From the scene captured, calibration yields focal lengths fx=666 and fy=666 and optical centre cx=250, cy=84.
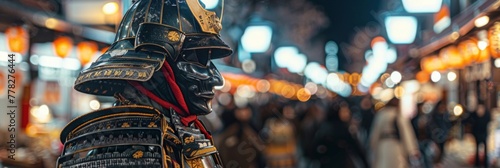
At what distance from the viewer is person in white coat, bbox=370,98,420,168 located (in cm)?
941

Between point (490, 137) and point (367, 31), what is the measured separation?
222cm

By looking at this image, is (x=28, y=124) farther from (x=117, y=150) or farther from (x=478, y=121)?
(x=478, y=121)

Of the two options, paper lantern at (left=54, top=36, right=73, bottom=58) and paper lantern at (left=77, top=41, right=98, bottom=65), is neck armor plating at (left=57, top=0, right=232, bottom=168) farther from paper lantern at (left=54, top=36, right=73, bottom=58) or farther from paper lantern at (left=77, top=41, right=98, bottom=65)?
paper lantern at (left=54, top=36, right=73, bottom=58)

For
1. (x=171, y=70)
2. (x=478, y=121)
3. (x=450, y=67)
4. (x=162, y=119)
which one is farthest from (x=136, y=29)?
(x=450, y=67)

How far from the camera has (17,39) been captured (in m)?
3.02

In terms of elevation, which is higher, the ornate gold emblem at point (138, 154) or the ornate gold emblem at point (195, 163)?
the ornate gold emblem at point (138, 154)

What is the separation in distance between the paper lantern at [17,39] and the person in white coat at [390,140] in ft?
22.7

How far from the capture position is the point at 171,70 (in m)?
2.69

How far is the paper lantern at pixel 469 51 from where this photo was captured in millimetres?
8102

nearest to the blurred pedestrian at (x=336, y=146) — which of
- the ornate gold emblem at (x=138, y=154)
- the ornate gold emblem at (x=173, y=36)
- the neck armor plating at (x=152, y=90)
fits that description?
the neck armor plating at (x=152, y=90)

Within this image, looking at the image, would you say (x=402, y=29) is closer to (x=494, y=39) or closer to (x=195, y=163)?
(x=494, y=39)

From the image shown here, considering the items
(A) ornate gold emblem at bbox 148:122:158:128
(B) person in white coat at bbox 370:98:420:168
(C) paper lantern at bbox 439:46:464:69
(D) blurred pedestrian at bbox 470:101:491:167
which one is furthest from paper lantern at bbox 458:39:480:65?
(A) ornate gold emblem at bbox 148:122:158:128

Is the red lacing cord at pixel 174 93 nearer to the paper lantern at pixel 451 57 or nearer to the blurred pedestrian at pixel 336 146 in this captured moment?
the blurred pedestrian at pixel 336 146

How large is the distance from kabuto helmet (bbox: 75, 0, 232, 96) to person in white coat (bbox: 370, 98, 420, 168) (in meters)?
6.93
